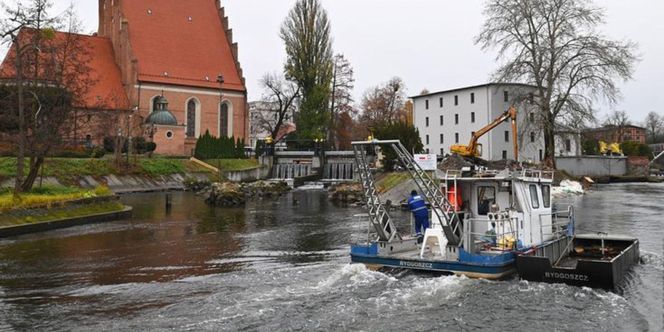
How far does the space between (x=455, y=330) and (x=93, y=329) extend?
6252 millimetres

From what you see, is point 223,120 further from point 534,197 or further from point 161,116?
point 534,197

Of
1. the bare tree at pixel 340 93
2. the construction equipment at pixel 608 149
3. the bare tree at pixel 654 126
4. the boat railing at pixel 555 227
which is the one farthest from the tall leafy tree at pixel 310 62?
the bare tree at pixel 654 126

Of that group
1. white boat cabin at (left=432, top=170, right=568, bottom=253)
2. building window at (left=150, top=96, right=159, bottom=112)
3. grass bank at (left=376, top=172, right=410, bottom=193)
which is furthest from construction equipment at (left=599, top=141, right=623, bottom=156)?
white boat cabin at (left=432, top=170, right=568, bottom=253)

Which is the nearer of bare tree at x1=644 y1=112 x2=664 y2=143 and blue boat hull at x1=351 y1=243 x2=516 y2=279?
blue boat hull at x1=351 y1=243 x2=516 y2=279

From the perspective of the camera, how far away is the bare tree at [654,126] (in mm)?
135750

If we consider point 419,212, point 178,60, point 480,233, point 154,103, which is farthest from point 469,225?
point 178,60

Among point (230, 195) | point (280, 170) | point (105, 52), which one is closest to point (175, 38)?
point (105, 52)

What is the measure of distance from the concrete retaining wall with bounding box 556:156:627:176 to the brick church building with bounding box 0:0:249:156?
127 feet

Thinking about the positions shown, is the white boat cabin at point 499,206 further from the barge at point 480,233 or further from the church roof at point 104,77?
the church roof at point 104,77

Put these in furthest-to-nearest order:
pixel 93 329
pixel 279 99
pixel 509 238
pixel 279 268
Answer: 1. pixel 279 99
2. pixel 279 268
3. pixel 509 238
4. pixel 93 329

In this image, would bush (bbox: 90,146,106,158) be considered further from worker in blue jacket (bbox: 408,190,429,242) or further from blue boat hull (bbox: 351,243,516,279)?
blue boat hull (bbox: 351,243,516,279)

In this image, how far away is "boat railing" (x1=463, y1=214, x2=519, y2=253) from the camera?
1364 cm

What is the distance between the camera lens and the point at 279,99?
71.1m

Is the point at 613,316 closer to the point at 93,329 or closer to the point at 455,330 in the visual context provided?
the point at 455,330
